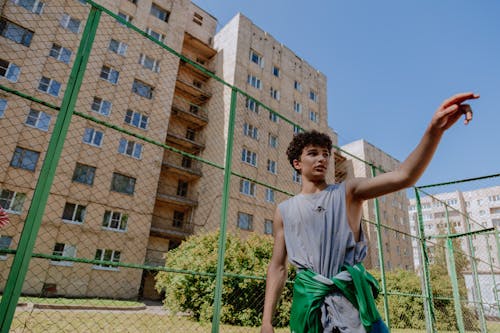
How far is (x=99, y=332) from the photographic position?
7.65 meters

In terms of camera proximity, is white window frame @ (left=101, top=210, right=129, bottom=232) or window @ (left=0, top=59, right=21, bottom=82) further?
white window frame @ (left=101, top=210, right=129, bottom=232)

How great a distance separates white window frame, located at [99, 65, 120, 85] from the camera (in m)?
20.3

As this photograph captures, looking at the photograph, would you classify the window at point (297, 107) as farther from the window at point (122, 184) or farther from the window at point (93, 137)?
the window at point (93, 137)

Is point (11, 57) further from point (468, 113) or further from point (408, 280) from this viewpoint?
point (408, 280)

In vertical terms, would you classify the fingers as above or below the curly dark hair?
below

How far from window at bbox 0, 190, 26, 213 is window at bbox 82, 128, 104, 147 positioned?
453 centimetres

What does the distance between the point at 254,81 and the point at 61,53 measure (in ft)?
48.9

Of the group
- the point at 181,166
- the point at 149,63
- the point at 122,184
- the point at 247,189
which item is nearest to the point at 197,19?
the point at 149,63

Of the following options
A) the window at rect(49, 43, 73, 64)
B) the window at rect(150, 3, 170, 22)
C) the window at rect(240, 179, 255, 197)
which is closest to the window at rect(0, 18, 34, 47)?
the window at rect(49, 43, 73, 64)

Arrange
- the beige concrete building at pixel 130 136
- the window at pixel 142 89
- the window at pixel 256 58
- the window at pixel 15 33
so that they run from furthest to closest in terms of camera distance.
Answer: the window at pixel 256 58 → the window at pixel 142 89 → the window at pixel 15 33 → the beige concrete building at pixel 130 136

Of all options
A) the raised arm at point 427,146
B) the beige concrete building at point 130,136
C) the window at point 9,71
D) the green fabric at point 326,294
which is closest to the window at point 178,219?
the beige concrete building at point 130,136

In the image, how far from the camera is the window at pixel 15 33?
1720 cm

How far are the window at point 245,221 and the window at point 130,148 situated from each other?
26.6 feet

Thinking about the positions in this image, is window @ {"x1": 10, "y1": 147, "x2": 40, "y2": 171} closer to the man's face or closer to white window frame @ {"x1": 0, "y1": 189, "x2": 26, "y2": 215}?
white window frame @ {"x1": 0, "y1": 189, "x2": 26, "y2": 215}
